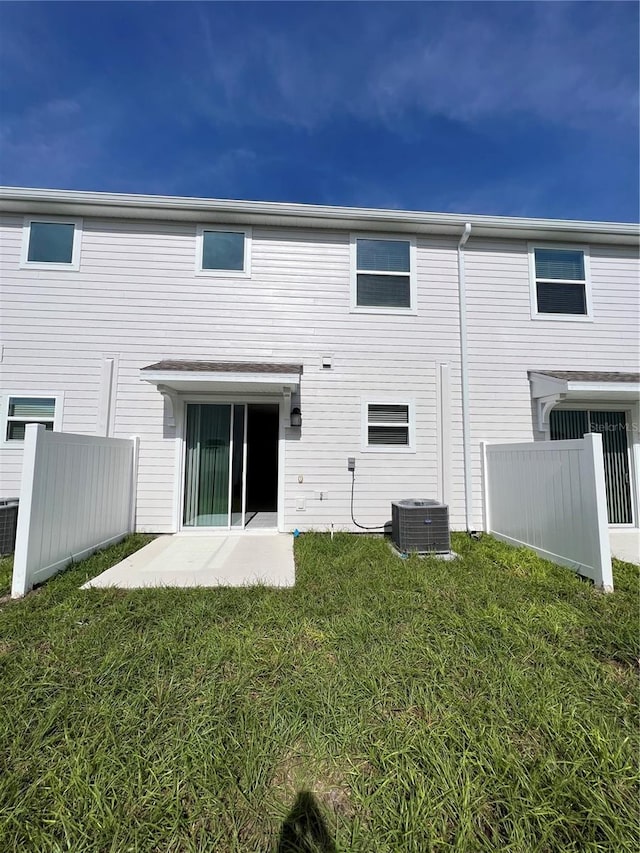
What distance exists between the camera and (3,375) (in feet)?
19.7

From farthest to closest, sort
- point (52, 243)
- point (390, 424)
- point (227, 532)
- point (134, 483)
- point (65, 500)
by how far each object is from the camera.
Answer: point (390, 424) < point (52, 243) < point (227, 532) < point (134, 483) < point (65, 500)

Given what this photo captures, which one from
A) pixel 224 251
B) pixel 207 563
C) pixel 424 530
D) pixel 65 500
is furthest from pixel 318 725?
pixel 224 251

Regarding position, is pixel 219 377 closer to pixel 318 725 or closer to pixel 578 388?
pixel 318 725

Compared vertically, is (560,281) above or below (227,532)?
above

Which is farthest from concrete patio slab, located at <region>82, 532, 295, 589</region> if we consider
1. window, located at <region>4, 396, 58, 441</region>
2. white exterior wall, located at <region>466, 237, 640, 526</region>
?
white exterior wall, located at <region>466, 237, 640, 526</region>

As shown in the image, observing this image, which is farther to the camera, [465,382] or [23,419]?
[465,382]

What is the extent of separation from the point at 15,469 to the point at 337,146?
33.7 feet

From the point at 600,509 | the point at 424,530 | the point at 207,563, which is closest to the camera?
the point at 600,509

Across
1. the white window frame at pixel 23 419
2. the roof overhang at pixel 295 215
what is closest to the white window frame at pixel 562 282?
the roof overhang at pixel 295 215

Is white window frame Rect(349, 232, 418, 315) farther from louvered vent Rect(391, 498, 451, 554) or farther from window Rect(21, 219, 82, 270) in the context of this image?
window Rect(21, 219, 82, 270)

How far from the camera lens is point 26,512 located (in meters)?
3.84

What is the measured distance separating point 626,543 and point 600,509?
2614 millimetres

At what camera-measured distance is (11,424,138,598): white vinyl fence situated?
151 inches

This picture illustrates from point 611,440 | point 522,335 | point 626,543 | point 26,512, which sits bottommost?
point 626,543
